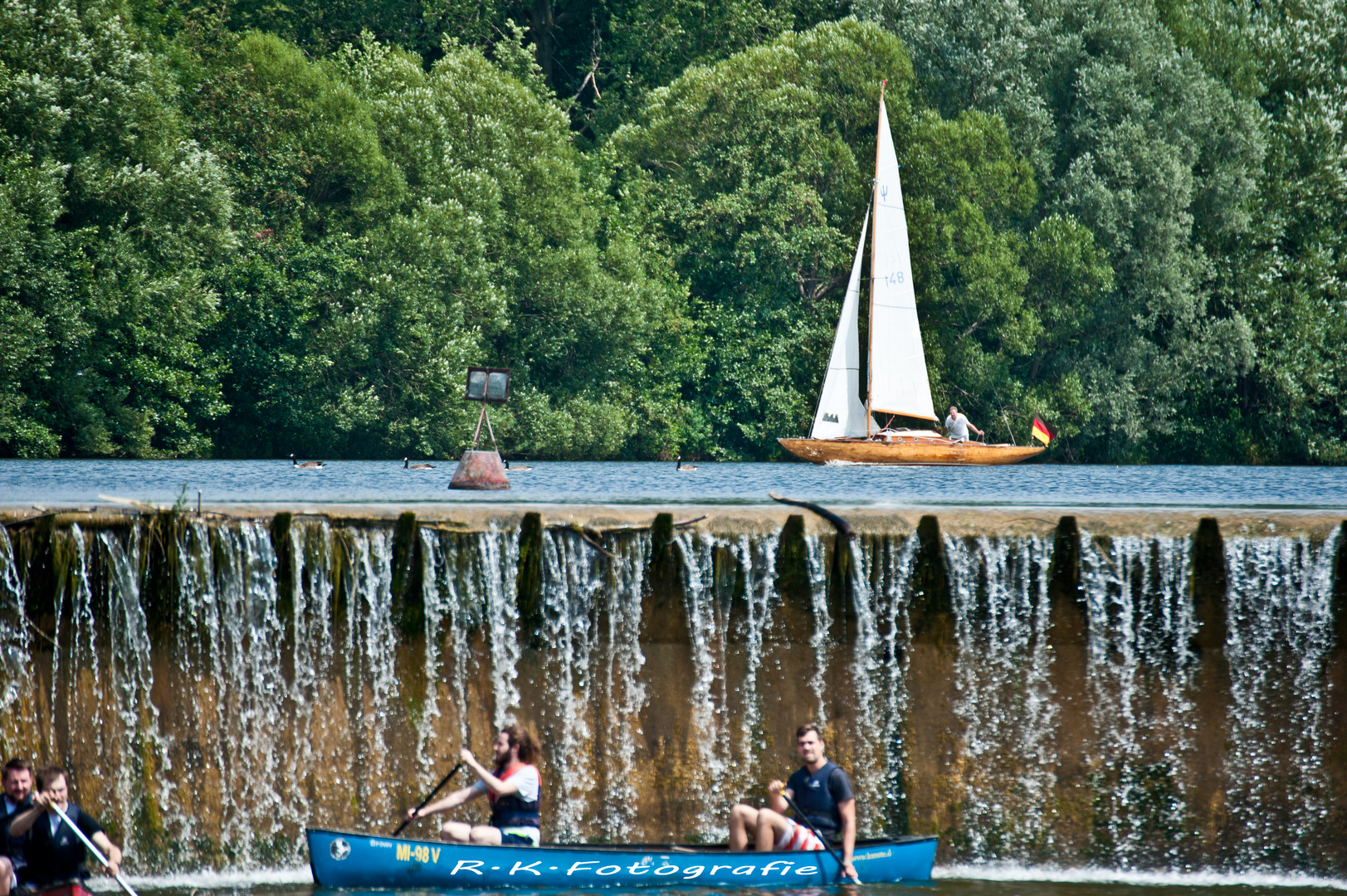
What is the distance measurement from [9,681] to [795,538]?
6.83 meters

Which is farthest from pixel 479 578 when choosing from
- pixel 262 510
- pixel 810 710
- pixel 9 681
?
pixel 9 681

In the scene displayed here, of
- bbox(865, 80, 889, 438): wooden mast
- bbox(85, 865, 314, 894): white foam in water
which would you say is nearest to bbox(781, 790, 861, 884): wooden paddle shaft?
bbox(85, 865, 314, 894): white foam in water

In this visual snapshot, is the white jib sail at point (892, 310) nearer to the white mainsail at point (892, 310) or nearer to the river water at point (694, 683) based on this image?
the white mainsail at point (892, 310)

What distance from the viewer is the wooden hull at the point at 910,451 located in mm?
51125

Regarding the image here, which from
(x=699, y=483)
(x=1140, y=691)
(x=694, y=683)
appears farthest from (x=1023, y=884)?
(x=699, y=483)

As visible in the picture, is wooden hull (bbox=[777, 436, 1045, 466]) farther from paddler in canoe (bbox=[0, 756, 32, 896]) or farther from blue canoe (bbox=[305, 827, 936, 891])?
paddler in canoe (bbox=[0, 756, 32, 896])

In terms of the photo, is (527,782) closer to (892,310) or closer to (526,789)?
(526,789)

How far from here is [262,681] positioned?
553 inches

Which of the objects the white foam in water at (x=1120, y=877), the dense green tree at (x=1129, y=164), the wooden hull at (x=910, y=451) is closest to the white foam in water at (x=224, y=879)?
the white foam in water at (x=1120, y=877)

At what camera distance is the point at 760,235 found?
54.0m

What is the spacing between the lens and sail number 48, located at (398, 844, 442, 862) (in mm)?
12398

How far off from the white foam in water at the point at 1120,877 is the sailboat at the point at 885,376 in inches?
1428

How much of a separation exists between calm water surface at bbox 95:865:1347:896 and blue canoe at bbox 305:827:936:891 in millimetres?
614

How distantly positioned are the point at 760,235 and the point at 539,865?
141 ft
